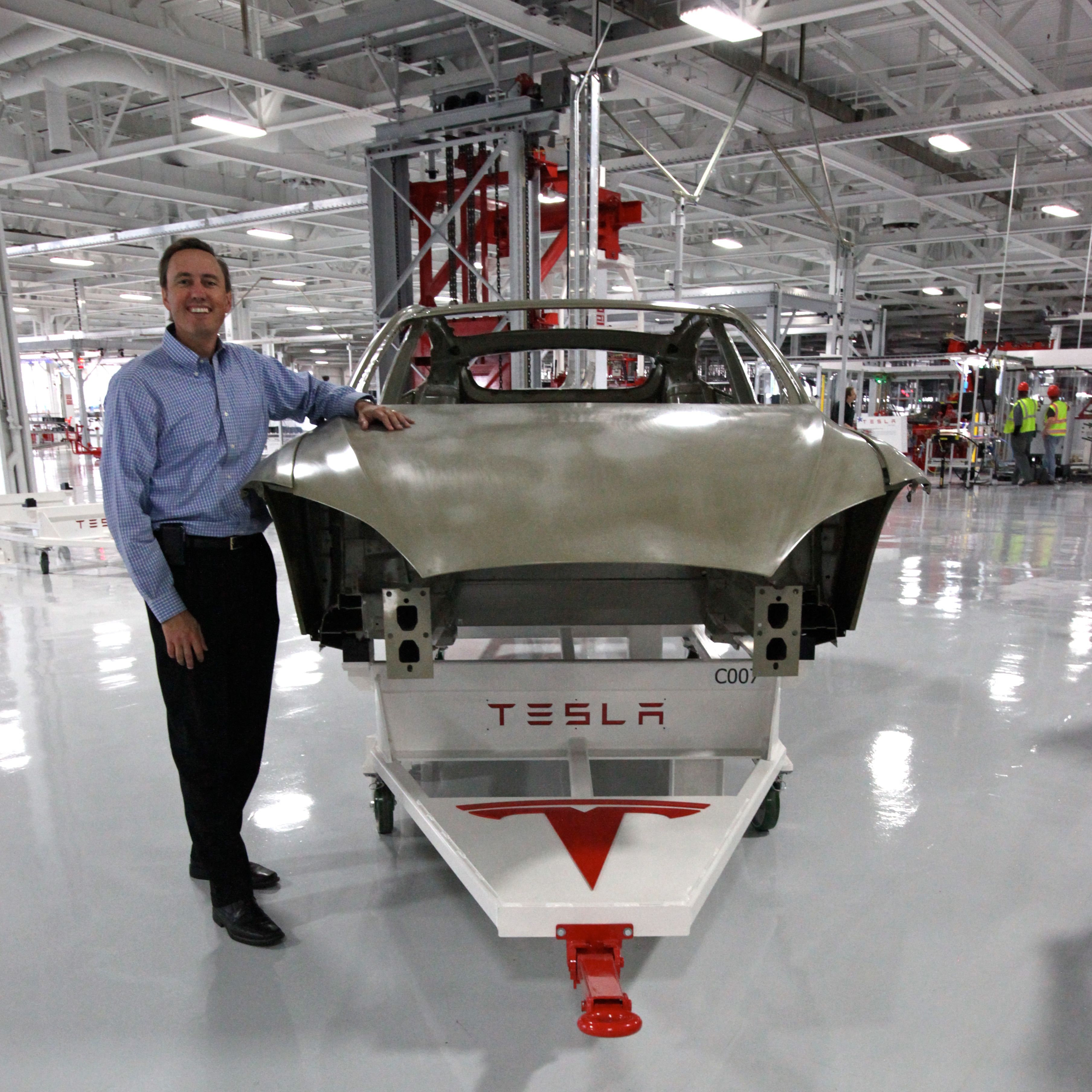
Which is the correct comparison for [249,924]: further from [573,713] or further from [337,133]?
[337,133]

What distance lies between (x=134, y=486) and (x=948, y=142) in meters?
9.27

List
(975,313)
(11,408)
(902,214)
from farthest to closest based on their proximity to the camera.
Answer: (975,313), (902,214), (11,408)

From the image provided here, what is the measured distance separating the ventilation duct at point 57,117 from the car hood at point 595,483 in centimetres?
835

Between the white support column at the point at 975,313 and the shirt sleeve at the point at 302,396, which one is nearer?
the shirt sleeve at the point at 302,396

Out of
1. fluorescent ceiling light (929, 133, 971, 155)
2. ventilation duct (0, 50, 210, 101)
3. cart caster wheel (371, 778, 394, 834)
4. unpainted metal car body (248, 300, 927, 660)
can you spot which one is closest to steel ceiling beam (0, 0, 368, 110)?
ventilation duct (0, 50, 210, 101)

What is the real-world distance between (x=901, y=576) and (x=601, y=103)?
3.91m

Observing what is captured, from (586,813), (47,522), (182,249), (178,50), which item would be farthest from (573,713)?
(178,50)

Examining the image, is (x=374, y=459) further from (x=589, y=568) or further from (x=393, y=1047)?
(x=393, y=1047)

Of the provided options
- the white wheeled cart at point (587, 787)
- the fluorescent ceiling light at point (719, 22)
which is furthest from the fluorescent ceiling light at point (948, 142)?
the white wheeled cart at point (587, 787)

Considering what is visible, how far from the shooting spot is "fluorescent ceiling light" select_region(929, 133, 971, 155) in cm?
863

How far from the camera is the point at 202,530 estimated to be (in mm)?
1967

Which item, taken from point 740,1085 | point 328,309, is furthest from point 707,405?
point 328,309

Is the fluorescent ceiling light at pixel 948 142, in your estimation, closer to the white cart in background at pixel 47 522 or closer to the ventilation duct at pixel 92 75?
the ventilation duct at pixel 92 75

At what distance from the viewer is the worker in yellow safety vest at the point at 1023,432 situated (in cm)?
1375
